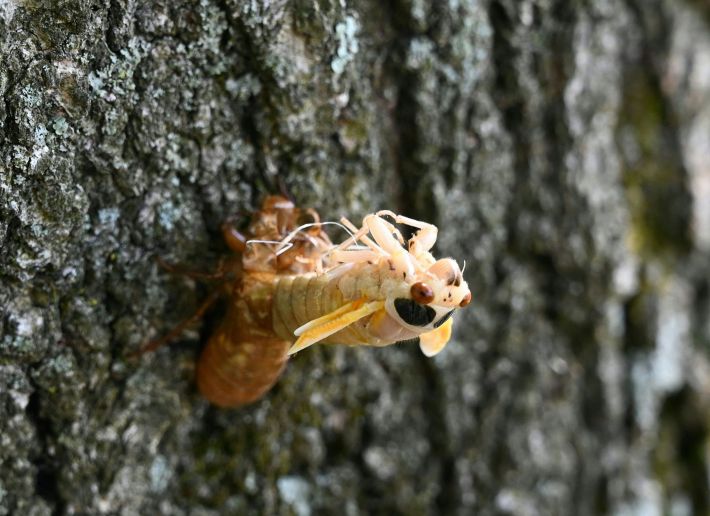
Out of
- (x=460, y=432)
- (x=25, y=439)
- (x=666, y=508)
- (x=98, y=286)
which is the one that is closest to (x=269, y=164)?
(x=98, y=286)

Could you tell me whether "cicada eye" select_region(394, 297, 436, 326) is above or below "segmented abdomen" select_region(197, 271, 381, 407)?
above

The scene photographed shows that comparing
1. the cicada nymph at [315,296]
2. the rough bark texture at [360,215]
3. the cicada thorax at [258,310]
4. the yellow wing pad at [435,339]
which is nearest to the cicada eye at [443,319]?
the cicada nymph at [315,296]

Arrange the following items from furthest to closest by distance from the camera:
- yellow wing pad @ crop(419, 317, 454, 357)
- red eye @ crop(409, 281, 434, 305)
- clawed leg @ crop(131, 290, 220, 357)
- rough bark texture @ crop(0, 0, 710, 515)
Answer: clawed leg @ crop(131, 290, 220, 357), yellow wing pad @ crop(419, 317, 454, 357), rough bark texture @ crop(0, 0, 710, 515), red eye @ crop(409, 281, 434, 305)

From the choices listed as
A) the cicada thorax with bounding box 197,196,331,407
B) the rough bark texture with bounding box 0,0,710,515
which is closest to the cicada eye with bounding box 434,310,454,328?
the cicada thorax with bounding box 197,196,331,407

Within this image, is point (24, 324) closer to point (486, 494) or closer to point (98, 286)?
point (98, 286)

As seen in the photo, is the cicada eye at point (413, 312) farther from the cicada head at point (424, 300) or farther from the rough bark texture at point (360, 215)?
the rough bark texture at point (360, 215)

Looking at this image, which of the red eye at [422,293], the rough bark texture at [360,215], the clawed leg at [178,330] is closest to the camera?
the red eye at [422,293]

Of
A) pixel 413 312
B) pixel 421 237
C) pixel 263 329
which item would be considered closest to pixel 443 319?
pixel 413 312

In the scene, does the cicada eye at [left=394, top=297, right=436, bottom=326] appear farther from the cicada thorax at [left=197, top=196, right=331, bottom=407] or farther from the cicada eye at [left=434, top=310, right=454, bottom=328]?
the cicada thorax at [left=197, top=196, right=331, bottom=407]

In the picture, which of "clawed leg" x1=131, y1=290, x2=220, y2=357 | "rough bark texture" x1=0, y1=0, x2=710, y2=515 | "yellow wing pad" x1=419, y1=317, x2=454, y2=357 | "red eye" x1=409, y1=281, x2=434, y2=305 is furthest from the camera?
"clawed leg" x1=131, y1=290, x2=220, y2=357
